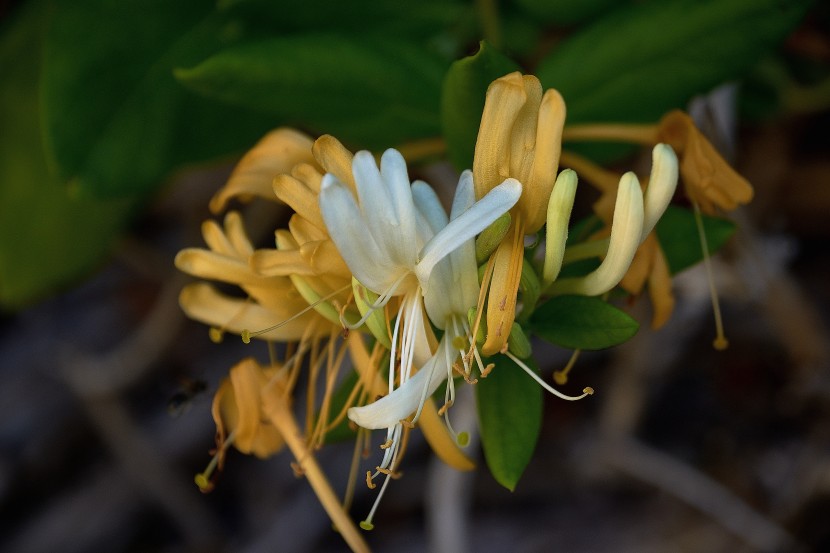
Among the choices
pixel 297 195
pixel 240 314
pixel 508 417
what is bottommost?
pixel 508 417

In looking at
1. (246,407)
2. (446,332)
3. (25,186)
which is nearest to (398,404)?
(446,332)

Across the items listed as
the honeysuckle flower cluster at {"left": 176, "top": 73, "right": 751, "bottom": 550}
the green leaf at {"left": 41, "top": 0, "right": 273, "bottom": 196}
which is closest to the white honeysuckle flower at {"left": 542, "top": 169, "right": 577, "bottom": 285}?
the honeysuckle flower cluster at {"left": 176, "top": 73, "right": 751, "bottom": 550}

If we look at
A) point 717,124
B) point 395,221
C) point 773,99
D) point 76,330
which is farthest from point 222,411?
point 76,330

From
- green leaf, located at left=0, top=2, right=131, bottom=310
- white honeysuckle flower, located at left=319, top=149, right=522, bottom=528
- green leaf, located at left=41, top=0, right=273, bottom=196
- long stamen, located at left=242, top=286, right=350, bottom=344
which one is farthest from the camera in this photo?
green leaf, located at left=0, top=2, right=131, bottom=310

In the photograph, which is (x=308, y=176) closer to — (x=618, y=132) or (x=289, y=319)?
(x=289, y=319)

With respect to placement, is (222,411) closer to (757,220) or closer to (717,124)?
(717,124)

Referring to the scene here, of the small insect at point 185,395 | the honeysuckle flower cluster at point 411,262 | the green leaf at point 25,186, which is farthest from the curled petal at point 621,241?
the green leaf at point 25,186

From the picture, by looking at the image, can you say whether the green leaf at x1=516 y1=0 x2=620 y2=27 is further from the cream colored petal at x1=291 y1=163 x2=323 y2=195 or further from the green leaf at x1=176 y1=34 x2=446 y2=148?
the cream colored petal at x1=291 y1=163 x2=323 y2=195
